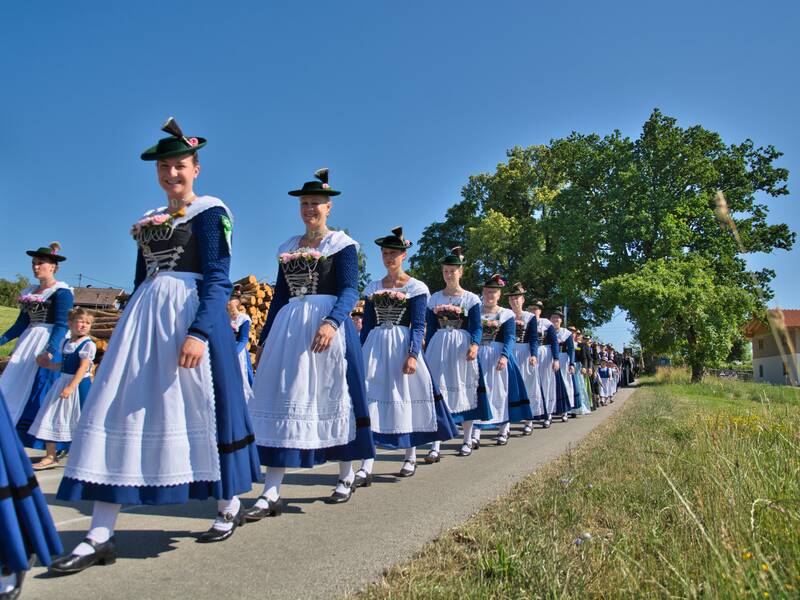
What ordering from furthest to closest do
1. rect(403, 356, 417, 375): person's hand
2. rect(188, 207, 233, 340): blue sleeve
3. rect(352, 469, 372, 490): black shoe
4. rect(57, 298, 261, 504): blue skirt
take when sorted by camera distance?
rect(403, 356, 417, 375): person's hand
rect(352, 469, 372, 490): black shoe
rect(188, 207, 233, 340): blue sleeve
rect(57, 298, 261, 504): blue skirt

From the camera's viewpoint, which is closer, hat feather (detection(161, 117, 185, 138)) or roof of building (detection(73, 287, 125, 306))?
hat feather (detection(161, 117, 185, 138))

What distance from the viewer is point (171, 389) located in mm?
3514

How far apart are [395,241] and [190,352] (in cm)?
338

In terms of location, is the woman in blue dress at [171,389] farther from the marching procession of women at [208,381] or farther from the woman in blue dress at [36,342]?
the woman in blue dress at [36,342]

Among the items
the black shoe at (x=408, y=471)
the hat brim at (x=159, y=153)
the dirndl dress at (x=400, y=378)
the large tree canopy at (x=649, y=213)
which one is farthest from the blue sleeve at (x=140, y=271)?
the large tree canopy at (x=649, y=213)

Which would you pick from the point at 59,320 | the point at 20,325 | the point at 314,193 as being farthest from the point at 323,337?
the point at 20,325

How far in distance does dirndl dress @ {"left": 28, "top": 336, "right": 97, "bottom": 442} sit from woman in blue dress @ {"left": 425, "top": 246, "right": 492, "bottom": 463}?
4.20 meters

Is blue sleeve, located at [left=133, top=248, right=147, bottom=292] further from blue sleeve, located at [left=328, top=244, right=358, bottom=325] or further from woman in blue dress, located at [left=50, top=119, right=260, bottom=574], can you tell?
blue sleeve, located at [left=328, top=244, right=358, bottom=325]

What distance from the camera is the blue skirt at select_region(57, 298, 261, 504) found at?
3273 mm

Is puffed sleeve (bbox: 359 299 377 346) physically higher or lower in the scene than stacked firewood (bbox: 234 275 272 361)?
lower

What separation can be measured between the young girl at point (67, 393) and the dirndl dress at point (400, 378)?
3.30 metres

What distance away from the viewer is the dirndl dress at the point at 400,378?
6.33m

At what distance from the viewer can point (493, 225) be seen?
40.9m

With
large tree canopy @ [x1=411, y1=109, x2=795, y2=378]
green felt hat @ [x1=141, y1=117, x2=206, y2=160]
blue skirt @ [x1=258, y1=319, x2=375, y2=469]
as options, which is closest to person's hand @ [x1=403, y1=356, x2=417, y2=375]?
blue skirt @ [x1=258, y1=319, x2=375, y2=469]
